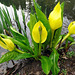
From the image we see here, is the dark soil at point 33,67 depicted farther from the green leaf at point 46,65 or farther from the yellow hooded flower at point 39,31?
the yellow hooded flower at point 39,31

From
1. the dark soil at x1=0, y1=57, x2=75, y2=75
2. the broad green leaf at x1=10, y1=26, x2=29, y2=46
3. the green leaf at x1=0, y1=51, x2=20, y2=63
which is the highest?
the broad green leaf at x1=10, y1=26, x2=29, y2=46

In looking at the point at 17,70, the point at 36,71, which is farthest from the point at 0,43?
the point at 36,71

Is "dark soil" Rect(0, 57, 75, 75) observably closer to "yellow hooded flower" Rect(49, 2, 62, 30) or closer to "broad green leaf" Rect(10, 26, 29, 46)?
"broad green leaf" Rect(10, 26, 29, 46)

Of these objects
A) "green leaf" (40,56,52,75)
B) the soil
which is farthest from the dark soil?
"green leaf" (40,56,52,75)

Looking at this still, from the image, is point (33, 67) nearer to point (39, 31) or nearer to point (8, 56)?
point (8, 56)

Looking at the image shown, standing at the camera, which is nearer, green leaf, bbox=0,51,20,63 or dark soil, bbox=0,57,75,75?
green leaf, bbox=0,51,20,63

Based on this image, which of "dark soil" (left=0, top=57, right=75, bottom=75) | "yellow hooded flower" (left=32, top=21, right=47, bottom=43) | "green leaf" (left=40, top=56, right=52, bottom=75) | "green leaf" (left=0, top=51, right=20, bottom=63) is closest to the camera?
"yellow hooded flower" (left=32, top=21, right=47, bottom=43)

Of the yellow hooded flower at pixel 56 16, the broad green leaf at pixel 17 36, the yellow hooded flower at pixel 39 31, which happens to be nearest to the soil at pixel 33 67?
the broad green leaf at pixel 17 36

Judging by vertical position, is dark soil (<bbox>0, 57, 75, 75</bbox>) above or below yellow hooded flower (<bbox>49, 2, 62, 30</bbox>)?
below

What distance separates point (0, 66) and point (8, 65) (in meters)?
0.12

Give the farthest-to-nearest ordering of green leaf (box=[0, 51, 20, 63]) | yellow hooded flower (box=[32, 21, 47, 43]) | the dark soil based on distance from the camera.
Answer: the dark soil, green leaf (box=[0, 51, 20, 63]), yellow hooded flower (box=[32, 21, 47, 43])

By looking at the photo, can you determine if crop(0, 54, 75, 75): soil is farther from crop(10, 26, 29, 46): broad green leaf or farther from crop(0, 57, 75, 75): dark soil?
crop(10, 26, 29, 46): broad green leaf

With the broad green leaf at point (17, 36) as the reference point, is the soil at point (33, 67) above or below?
below

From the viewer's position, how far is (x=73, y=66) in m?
1.15
